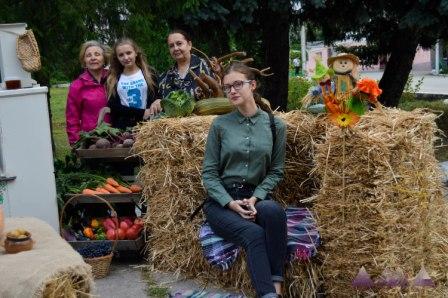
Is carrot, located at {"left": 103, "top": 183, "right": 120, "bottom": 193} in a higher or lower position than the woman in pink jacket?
lower

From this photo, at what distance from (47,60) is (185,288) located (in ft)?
11.2

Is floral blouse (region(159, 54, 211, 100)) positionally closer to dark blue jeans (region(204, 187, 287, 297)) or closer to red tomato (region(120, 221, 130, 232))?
red tomato (region(120, 221, 130, 232))

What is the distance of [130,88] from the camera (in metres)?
6.04

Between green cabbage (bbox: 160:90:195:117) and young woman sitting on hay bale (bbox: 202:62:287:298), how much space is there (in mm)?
800

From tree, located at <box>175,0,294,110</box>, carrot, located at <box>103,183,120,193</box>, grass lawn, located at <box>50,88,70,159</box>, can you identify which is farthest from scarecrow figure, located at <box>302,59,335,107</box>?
grass lawn, located at <box>50,88,70,159</box>

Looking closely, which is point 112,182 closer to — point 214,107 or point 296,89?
point 214,107

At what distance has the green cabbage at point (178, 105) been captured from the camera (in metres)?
5.50

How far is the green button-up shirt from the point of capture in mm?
4660

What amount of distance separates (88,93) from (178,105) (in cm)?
109

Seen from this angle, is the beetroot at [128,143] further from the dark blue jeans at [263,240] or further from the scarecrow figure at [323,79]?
the scarecrow figure at [323,79]

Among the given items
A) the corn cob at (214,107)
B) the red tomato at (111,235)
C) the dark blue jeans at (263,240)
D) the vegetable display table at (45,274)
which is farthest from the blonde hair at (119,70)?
the vegetable display table at (45,274)

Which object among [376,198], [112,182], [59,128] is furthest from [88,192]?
[59,128]

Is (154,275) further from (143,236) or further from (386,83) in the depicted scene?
(386,83)

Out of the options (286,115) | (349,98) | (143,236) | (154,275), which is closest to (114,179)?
(143,236)
